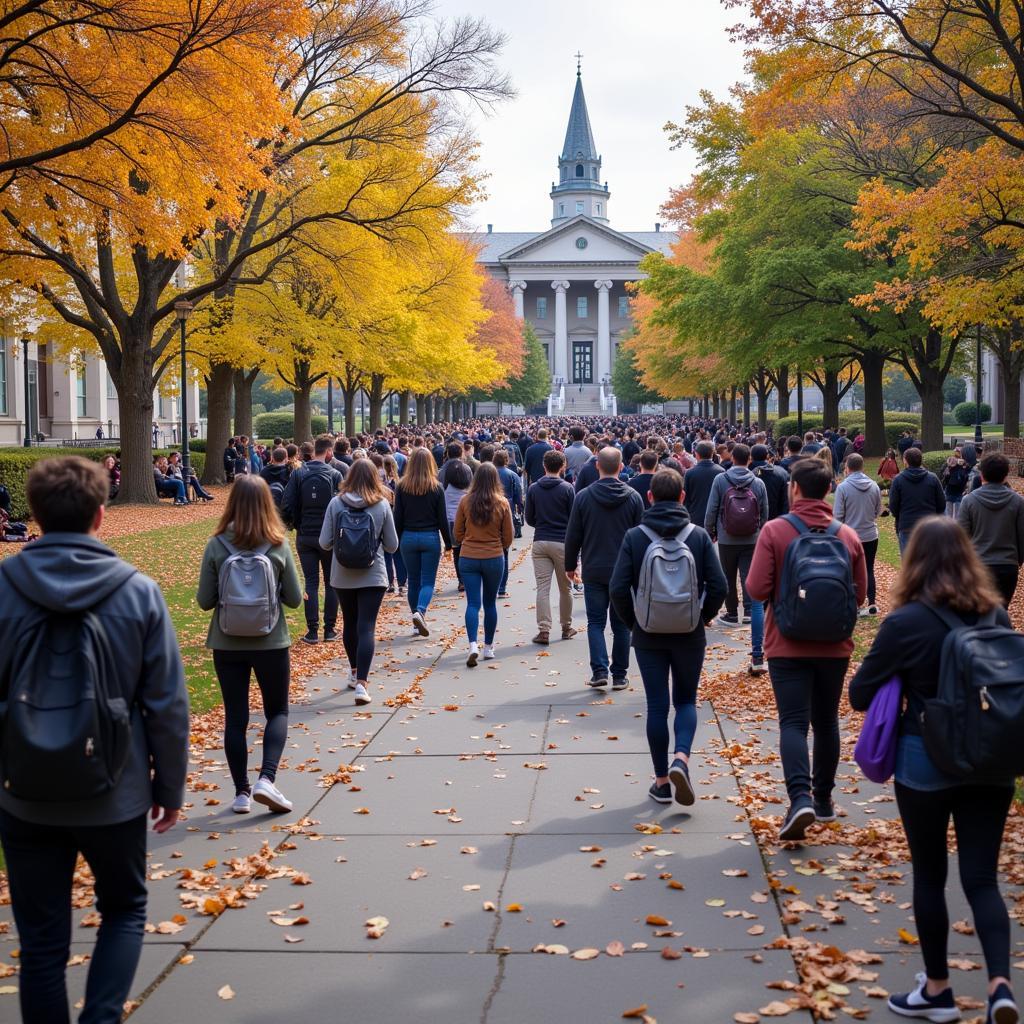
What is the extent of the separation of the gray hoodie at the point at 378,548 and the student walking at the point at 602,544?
59.8 inches

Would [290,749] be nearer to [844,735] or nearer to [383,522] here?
[383,522]

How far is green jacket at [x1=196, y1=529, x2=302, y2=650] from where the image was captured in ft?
21.2

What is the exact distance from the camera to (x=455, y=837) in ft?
20.2

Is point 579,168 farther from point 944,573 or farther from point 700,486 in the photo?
point 944,573

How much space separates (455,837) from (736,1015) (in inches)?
90.1

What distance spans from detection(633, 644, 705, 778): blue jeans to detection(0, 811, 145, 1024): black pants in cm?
352

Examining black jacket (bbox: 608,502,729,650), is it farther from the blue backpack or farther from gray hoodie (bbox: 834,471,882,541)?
gray hoodie (bbox: 834,471,882,541)

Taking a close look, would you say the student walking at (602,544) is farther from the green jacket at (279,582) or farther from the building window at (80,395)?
the building window at (80,395)

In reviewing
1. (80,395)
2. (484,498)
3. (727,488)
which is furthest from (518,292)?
(484,498)

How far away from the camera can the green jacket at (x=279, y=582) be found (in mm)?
6473

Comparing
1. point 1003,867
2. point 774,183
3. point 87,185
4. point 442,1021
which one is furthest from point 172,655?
point 774,183

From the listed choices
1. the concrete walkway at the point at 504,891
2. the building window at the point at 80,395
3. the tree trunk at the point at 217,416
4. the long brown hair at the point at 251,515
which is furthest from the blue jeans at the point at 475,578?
the building window at the point at 80,395

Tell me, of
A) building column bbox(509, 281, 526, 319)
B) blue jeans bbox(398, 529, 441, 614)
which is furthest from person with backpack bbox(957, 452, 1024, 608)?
building column bbox(509, 281, 526, 319)

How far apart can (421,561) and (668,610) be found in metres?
5.59
